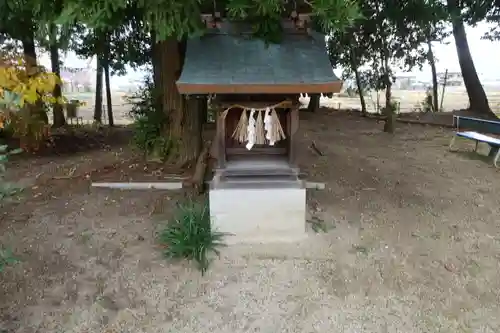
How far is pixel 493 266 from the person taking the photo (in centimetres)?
461

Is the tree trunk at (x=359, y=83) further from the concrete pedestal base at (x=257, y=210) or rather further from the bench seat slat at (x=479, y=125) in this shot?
the concrete pedestal base at (x=257, y=210)

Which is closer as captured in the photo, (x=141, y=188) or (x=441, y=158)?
(x=141, y=188)

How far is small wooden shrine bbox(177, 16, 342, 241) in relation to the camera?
13.7 feet

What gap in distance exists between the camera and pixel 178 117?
679cm

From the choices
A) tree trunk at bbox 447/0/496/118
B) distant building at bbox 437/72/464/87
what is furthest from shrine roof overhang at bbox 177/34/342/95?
distant building at bbox 437/72/464/87

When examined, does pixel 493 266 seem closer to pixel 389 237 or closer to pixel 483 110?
pixel 389 237

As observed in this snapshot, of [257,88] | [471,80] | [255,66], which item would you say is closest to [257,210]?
[257,88]

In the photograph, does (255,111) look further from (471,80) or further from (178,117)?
(471,80)

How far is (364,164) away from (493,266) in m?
3.06

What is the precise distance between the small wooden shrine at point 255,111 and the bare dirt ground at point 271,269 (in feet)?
1.59

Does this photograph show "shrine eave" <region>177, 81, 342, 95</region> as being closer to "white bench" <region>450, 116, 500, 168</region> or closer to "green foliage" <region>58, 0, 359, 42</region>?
"green foliage" <region>58, 0, 359, 42</region>

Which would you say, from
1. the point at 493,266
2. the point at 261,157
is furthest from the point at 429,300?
the point at 261,157

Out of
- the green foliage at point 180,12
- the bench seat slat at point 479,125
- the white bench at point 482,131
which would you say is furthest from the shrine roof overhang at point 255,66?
the bench seat slat at point 479,125

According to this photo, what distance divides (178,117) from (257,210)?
266cm
